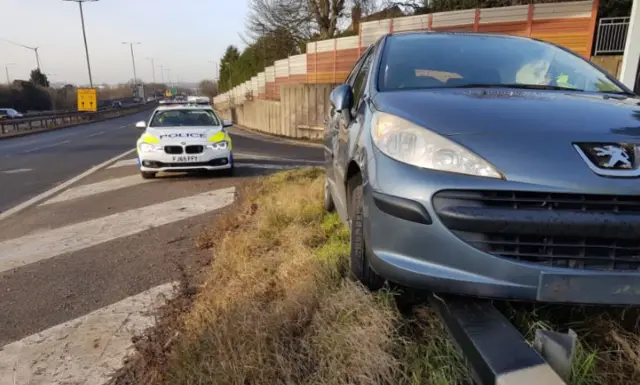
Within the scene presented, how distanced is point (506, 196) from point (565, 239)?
0.93 feet

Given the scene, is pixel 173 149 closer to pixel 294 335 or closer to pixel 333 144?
pixel 333 144

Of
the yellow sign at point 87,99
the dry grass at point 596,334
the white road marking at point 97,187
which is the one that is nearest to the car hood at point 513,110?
the dry grass at point 596,334

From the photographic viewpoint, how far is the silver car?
1685 millimetres

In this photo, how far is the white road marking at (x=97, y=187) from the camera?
7149 millimetres

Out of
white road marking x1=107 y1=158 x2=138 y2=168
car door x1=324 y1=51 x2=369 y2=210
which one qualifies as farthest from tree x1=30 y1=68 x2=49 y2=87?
car door x1=324 y1=51 x2=369 y2=210

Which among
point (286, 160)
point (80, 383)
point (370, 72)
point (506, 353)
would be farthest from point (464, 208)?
point (286, 160)

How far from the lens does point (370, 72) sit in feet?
9.85

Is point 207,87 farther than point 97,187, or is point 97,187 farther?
point 207,87

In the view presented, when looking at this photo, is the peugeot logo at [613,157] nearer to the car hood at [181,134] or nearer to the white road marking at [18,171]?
the car hood at [181,134]

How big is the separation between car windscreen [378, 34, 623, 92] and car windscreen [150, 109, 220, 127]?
22.5 ft

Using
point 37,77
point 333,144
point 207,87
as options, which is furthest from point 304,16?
point 207,87

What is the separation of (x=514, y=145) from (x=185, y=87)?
178 meters

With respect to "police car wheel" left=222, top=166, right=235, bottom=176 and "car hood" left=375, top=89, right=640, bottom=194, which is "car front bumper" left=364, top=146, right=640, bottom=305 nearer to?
"car hood" left=375, top=89, right=640, bottom=194

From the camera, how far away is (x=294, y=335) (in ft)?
7.24
